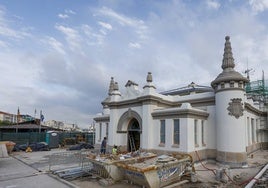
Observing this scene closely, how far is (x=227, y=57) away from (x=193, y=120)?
223 inches

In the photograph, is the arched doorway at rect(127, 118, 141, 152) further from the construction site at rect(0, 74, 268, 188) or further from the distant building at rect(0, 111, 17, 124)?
the distant building at rect(0, 111, 17, 124)

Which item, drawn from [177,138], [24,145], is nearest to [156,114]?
[177,138]

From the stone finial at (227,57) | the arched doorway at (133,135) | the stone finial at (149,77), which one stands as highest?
the stone finial at (227,57)

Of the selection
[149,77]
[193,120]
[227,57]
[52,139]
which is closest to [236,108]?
[193,120]

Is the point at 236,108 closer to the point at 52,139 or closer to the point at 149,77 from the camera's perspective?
the point at 149,77

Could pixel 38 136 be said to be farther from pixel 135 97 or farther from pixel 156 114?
pixel 156 114

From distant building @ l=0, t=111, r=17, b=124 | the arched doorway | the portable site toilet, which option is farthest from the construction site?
distant building @ l=0, t=111, r=17, b=124

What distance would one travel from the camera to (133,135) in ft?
64.5

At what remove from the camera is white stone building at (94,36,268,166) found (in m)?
14.5

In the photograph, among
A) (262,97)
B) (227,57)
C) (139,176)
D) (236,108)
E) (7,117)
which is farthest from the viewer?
(7,117)

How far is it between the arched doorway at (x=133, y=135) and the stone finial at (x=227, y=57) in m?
8.84

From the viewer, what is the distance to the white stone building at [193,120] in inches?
570

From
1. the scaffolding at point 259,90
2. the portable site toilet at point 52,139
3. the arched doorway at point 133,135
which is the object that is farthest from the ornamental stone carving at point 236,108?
the portable site toilet at point 52,139

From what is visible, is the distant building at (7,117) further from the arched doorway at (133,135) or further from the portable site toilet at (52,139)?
the arched doorway at (133,135)
